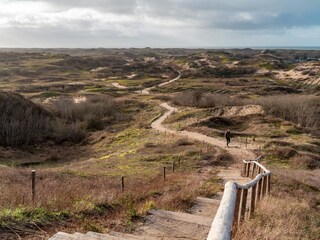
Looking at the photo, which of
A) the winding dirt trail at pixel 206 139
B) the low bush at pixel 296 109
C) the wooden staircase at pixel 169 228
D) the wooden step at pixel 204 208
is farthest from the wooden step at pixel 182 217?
the low bush at pixel 296 109

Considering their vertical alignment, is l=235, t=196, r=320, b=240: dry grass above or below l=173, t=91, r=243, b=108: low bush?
above

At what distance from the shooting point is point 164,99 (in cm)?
7269

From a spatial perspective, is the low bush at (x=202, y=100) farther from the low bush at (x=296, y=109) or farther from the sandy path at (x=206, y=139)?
the low bush at (x=296, y=109)

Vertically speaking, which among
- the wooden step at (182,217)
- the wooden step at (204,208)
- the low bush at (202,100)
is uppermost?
the wooden step at (182,217)

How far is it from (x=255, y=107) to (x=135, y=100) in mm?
23232

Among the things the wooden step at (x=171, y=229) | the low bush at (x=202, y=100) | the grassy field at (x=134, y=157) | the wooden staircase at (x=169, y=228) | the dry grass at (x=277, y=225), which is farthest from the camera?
the low bush at (x=202, y=100)

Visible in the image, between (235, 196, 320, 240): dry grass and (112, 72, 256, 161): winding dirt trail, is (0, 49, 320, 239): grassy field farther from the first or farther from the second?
(112, 72, 256, 161): winding dirt trail

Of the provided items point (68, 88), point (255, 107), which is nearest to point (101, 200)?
point (255, 107)

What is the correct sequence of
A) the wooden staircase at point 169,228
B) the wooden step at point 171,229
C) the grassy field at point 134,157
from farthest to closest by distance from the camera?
the grassy field at point 134,157 < the wooden step at point 171,229 < the wooden staircase at point 169,228

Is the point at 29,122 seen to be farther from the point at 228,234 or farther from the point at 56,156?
the point at 228,234

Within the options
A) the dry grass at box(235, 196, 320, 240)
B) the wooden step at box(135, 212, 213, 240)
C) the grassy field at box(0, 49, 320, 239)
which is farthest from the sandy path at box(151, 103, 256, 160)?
the wooden step at box(135, 212, 213, 240)

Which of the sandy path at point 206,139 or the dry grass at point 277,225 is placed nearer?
the dry grass at point 277,225

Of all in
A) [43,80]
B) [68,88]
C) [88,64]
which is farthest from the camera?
[88,64]

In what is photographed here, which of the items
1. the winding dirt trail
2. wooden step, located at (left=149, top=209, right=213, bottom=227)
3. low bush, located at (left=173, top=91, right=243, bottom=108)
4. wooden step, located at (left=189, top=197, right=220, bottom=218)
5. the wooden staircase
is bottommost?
the winding dirt trail
